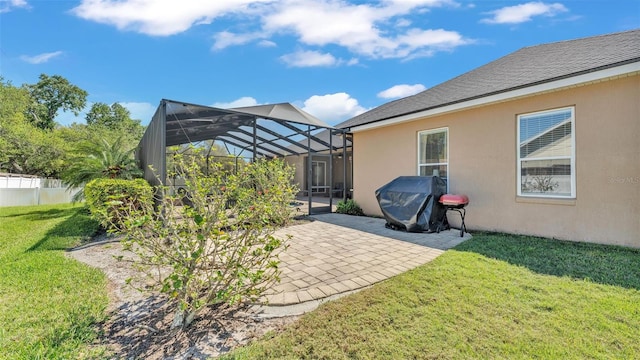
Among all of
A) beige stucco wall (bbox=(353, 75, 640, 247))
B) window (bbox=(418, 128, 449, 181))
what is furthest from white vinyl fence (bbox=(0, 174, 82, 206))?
beige stucco wall (bbox=(353, 75, 640, 247))

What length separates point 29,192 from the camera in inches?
581

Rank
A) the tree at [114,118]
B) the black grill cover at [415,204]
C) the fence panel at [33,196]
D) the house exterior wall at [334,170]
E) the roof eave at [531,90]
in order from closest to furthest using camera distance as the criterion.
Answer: the roof eave at [531,90] → the black grill cover at [415,204] → the fence panel at [33,196] → the house exterior wall at [334,170] → the tree at [114,118]

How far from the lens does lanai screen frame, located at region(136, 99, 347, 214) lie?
7.34 metres

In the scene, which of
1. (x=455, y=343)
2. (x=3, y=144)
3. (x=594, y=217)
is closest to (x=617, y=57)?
(x=594, y=217)

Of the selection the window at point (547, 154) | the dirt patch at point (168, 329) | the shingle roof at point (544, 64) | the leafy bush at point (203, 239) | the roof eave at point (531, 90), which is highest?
the shingle roof at point (544, 64)

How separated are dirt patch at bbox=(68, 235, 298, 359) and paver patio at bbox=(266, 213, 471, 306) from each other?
0.42 meters

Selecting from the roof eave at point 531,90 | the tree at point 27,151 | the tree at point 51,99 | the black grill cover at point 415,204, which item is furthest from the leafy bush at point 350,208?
the tree at point 51,99

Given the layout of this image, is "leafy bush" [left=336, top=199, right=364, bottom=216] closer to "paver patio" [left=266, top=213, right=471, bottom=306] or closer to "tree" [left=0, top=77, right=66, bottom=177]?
"paver patio" [left=266, top=213, right=471, bottom=306]

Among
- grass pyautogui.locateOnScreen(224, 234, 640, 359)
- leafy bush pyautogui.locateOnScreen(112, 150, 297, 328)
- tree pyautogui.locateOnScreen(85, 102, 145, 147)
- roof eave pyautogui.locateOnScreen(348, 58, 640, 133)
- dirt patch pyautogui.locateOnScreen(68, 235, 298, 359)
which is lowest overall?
dirt patch pyautogui.locateOnScreen(68, 235, 298, 359)

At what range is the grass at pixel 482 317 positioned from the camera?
2.19 metres

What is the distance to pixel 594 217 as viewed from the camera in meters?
5.03

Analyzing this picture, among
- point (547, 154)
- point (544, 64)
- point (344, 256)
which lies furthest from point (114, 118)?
point (547, 154)

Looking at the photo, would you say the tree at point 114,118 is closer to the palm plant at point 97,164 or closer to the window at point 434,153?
the palm plant at point 97,164

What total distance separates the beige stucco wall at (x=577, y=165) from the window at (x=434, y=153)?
170 mm
